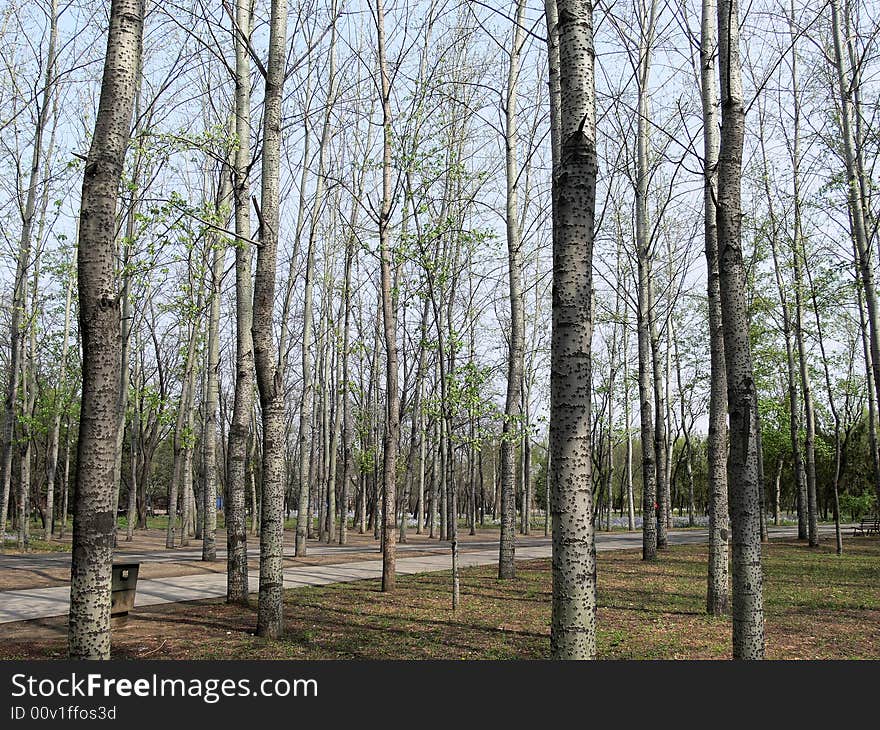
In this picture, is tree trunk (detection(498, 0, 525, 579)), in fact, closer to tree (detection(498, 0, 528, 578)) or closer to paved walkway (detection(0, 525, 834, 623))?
tree (detection(498, 0, 528, 578))

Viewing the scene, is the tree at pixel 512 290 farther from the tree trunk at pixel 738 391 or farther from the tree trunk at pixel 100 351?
the tree trunk at pixel 100 351

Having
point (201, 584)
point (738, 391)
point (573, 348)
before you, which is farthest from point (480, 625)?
point (201, 584)

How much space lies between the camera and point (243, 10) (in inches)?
422

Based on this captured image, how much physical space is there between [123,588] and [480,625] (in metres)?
4.11

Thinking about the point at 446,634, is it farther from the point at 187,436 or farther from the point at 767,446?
the point at 767,446

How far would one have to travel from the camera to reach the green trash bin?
25.7 feet

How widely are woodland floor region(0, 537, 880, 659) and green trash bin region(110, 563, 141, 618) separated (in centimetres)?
21

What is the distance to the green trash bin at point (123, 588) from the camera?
25.7ft

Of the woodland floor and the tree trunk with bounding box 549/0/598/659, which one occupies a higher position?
the tree trunk with bounding box 549/0/598/659

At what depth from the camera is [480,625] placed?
319 inches

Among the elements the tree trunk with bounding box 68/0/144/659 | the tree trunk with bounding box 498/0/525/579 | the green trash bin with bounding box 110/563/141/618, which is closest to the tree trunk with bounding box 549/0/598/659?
the tree trunk with bounding box 68/0/144/659

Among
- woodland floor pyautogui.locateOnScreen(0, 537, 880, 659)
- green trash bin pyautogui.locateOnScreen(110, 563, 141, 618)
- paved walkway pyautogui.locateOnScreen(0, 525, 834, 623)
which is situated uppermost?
green trash bin pyautogui.locateOnScreen(110, 563, 141, 618)

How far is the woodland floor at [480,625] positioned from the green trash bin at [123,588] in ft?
0.67

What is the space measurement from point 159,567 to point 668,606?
10.6m
